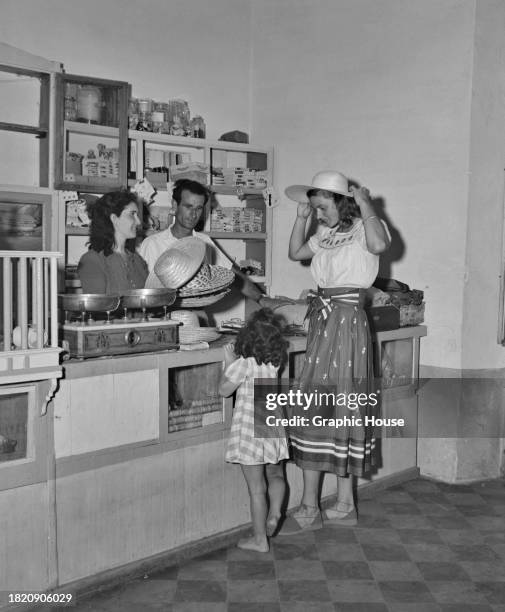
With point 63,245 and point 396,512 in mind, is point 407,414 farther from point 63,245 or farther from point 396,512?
point 63,245

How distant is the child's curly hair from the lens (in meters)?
3.58

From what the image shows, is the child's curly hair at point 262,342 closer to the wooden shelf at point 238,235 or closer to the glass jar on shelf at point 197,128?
the wooden shelf at point 238,235

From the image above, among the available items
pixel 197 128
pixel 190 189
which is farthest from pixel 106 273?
pixel 197 128

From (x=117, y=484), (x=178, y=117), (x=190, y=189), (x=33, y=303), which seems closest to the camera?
(x=33, y=303)

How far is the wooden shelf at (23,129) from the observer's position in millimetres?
4535

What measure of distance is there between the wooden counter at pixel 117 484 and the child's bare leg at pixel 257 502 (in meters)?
0.21

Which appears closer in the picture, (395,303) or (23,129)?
(23,129)

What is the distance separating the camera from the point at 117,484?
3.42 meters

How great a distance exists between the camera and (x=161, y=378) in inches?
Result: 141

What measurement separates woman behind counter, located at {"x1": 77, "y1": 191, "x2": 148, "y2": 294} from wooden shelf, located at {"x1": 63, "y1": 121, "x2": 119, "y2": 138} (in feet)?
3.36

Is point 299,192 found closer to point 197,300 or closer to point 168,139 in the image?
point 197,300

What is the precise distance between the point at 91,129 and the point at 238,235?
1468mm

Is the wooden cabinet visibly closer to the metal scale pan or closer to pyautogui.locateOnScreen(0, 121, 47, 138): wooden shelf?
pyautogui.locateOnScreen(0, 121, 47, 138): wooden shelf

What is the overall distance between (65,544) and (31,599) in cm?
25
